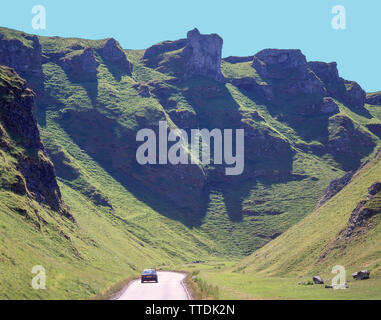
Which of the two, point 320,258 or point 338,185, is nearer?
point 320,258

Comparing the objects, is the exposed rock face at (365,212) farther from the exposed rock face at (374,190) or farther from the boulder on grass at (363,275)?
the boulder on grass at (363,275)

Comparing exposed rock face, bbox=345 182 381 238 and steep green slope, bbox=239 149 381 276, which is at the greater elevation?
exposed rock face, bbox=345 182 381 238

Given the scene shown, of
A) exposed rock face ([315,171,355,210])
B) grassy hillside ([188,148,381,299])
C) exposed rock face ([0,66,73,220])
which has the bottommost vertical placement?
grassy hillside ([188,148,381,299])

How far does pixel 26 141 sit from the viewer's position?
10288 cm

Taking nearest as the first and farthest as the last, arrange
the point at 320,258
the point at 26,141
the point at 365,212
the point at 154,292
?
the point at 154,292, the point at 365,212, the point at 320,258, the point at 26,141

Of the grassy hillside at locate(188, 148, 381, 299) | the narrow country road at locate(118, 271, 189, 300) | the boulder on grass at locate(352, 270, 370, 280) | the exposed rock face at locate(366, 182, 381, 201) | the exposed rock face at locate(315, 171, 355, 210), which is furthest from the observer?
the exposed rock face at locate(315, 171, 355, 210)

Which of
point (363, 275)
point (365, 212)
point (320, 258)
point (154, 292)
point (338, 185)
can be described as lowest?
point (320, 258)

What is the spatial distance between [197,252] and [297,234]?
251 feet

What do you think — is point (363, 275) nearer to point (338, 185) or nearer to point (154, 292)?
point (154, 292)

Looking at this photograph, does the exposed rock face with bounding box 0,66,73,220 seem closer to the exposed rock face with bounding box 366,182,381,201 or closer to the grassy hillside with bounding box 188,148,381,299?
the grassy hillside with bounding box 188,148,381,299

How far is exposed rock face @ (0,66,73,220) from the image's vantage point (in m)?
96.8

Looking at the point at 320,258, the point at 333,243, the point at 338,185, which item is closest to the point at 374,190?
the point at 333,243

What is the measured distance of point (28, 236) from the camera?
231 feet

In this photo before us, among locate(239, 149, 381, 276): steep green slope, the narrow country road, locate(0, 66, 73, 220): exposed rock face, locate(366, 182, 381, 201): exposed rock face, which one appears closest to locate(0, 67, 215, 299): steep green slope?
locate(0, 66, 73, 220): exposed rock face
